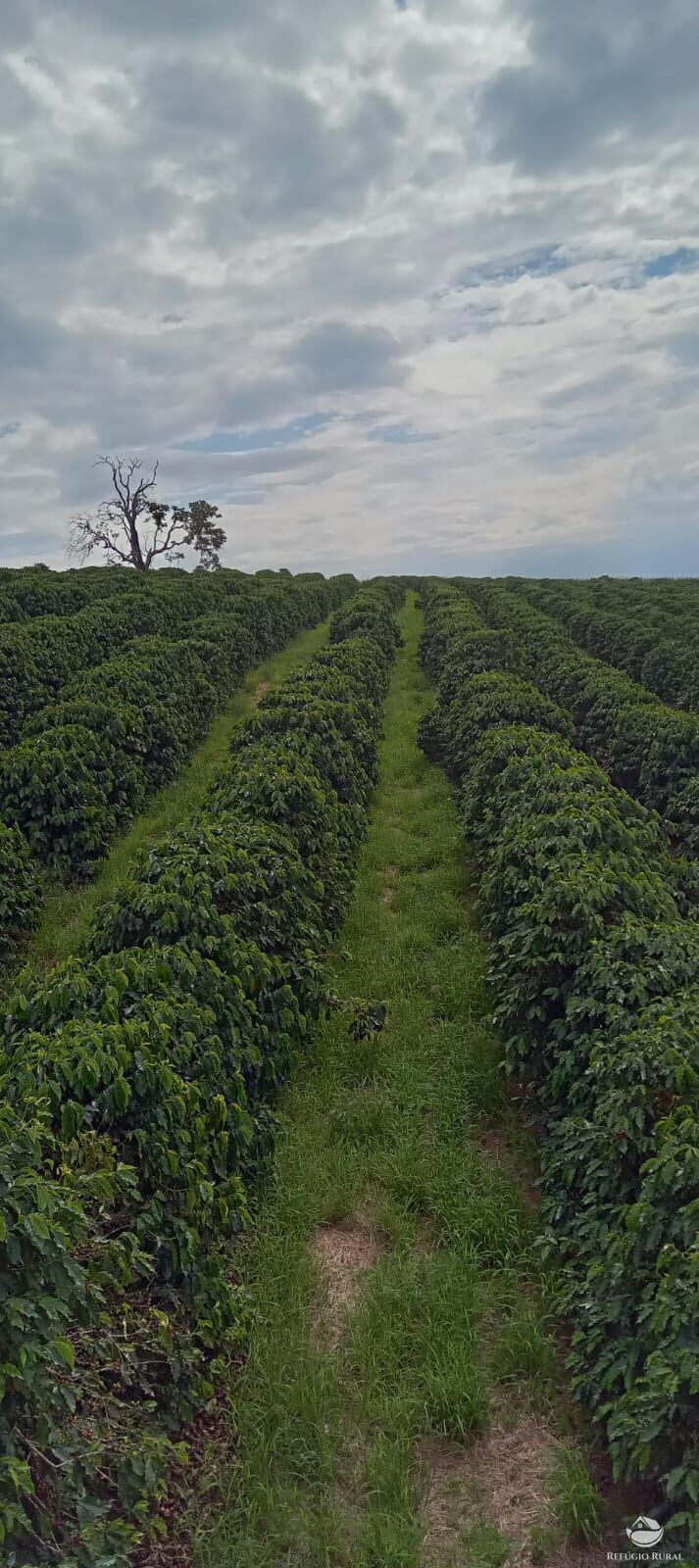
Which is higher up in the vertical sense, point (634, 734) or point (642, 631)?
point (642, 631)

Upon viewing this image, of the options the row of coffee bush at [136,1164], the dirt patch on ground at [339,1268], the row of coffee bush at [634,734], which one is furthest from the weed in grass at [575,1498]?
the row of coffee bush at [634,734]

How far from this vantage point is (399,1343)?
3.89 m

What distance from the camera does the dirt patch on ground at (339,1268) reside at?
159 inches

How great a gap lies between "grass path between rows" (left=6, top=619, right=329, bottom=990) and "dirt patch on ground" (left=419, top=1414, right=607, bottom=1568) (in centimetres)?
428

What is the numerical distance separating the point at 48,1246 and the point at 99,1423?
78cm

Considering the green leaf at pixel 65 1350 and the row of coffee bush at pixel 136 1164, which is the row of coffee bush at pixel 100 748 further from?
the green leaf at pixel 65 1350

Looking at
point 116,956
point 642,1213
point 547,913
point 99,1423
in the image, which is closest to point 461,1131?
point 547,913

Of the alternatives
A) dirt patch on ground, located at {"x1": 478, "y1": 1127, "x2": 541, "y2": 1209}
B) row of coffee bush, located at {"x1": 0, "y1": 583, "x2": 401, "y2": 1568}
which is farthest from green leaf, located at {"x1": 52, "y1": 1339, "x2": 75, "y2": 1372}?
dirt patch on ground, located at {"x1": 478, "y1": 1127, "x2": 541, "y2": 1209}

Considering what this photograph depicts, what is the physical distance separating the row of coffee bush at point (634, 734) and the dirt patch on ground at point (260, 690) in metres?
6.52

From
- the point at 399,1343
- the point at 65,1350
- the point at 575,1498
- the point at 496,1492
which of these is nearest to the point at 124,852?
the point at 399,1343

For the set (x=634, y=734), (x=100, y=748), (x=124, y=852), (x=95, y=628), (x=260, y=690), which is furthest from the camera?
(x=260, y=690)

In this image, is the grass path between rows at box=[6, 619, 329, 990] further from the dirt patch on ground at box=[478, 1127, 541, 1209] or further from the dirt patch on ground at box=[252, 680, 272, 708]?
the dirt patch on ground at box=[478, 1127, 541, 1209]

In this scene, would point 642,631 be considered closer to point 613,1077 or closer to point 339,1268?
point 613,1077

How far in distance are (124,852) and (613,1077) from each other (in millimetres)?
7462
